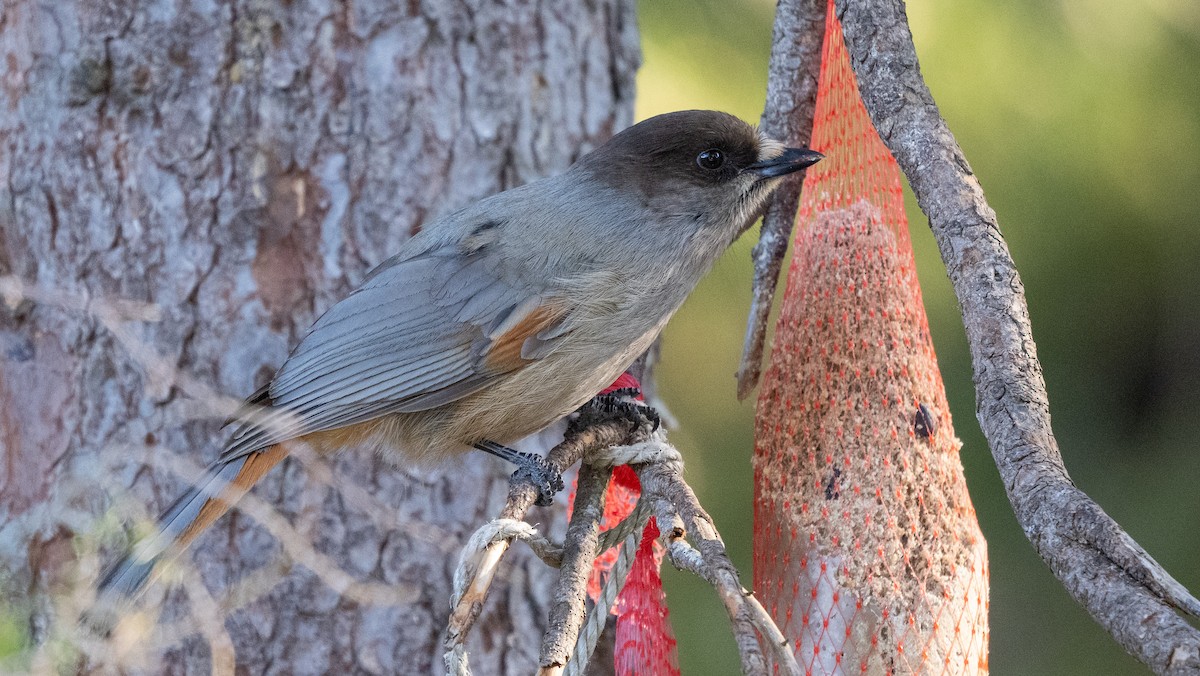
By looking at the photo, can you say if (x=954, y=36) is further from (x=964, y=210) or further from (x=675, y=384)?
(x=964, y=210)

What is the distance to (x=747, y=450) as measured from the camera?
422 centimetres

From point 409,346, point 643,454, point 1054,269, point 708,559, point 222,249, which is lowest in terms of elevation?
point 708,559

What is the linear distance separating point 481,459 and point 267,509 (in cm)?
61

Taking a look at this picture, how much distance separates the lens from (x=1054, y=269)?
12.9 feet

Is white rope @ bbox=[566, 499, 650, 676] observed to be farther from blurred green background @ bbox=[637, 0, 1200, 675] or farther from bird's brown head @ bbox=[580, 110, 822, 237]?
blurred green background @ bbox=[637, 0, 1200, 675]

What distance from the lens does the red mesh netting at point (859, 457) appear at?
2.13 m

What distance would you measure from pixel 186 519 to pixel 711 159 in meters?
1.46

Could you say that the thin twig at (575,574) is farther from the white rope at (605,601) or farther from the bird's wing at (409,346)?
the bird's wing at (409,346)

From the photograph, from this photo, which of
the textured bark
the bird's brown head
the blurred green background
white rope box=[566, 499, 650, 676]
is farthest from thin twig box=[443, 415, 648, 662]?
the blurred green background

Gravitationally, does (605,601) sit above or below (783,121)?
below

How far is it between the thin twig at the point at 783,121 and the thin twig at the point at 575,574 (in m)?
0.51

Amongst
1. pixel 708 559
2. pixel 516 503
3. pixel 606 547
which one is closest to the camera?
pixel 708 559

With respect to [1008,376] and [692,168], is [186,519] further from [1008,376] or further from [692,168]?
[1008,376]

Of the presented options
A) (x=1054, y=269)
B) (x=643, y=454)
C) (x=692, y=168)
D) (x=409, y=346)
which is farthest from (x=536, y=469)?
(x=1054, y=269)
